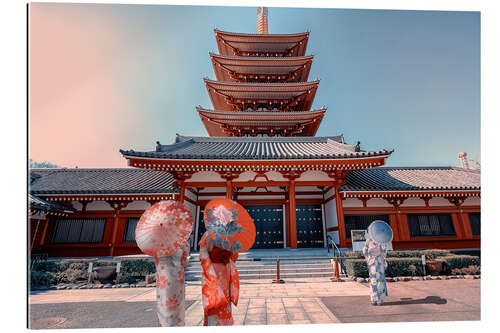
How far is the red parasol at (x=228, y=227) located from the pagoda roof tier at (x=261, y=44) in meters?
12.9

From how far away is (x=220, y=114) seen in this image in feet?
36.0

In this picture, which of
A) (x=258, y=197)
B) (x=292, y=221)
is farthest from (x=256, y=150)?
(x=292, y=221)

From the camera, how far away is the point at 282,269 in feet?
20.2

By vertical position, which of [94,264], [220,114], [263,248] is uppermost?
[220,114]

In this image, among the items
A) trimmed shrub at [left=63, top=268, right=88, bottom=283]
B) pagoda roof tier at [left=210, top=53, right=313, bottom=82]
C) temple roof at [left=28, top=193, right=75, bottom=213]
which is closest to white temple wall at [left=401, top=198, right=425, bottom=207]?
pagoda roof tier at [left=210, top=53, right=313, bottom=82]

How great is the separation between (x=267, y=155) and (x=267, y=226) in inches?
127

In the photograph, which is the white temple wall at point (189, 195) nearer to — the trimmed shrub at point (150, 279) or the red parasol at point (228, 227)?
the trimmed shrub at point (150, 279)

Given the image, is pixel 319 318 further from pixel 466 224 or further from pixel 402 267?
pixel 466 224

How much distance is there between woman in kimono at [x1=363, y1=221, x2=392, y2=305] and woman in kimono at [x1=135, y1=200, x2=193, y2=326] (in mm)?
3431

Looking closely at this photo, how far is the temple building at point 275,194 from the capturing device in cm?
775

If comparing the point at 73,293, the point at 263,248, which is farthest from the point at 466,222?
the point at 73,293

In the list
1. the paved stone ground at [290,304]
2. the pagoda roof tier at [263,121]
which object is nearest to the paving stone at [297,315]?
the paved stone ground at [290,304]

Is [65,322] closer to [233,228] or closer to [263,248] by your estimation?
[233,228]

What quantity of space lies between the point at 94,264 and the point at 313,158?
23.9 feet
